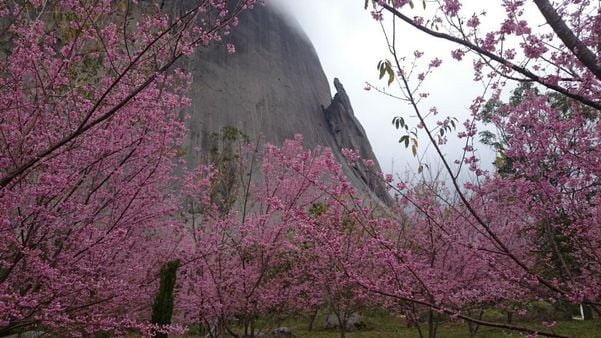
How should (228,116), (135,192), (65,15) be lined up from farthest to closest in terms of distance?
(228,116) < (135,192) < (65,15)

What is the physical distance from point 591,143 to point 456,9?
278cm

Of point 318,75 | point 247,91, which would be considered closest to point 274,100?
point 247,91

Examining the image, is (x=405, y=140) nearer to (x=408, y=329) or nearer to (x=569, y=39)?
(x=569, y=39)

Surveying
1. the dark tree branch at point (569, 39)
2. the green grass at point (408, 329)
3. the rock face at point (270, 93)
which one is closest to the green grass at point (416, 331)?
the green grass at point (408, 329)

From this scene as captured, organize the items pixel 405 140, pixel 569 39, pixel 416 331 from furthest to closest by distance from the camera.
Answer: pixel 416 331 → pixel 405 140 → pixel 569 39

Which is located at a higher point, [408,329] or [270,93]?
[270,93]

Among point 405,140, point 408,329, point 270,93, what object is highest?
point 270,93

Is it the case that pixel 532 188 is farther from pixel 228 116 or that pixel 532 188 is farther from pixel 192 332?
pixel 228 116

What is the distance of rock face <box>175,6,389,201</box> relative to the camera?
1735 inches

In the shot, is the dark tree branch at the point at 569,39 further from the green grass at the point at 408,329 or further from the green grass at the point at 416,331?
the green grass at the point at 416,331

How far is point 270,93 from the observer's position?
50.4 metres

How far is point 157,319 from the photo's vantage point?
7.96 meters

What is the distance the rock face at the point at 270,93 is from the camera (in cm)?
4406

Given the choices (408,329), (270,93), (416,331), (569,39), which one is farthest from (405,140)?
(270,93)
